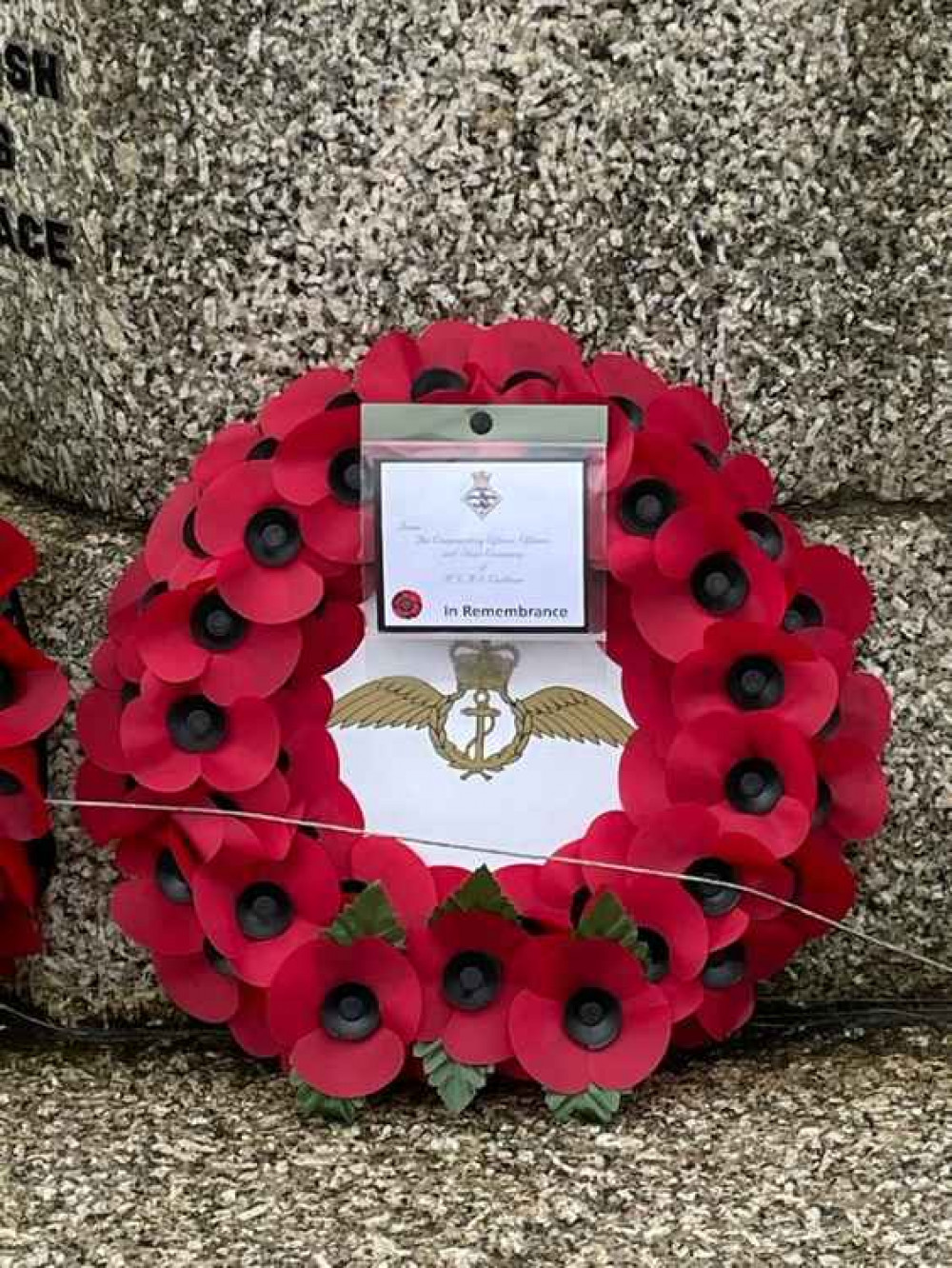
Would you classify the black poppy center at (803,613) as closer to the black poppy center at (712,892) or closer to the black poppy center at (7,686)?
the black poppy center at (712,892)

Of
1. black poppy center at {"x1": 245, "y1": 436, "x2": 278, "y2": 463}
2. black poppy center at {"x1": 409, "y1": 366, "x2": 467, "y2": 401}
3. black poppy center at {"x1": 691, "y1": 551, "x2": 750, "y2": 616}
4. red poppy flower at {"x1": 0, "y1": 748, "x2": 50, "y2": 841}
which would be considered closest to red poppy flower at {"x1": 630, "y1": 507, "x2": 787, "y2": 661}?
black poppy center at {"x1": 691, "y1": 551, "x2": 750, "y2": 616}

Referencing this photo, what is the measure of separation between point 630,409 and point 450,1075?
0.56 m

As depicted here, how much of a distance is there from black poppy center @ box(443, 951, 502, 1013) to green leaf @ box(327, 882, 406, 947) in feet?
0.20

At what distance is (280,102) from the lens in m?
1.72

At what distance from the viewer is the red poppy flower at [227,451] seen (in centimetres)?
175

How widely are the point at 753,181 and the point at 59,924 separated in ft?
2.93

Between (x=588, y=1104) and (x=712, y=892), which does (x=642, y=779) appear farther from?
(x=588, y=1104)

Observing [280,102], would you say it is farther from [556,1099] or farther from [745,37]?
[556,1099]

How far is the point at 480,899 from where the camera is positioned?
163 centimetres

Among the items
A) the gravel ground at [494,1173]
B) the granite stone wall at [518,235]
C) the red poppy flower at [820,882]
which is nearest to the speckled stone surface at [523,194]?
the granite stone wall at [518,235]

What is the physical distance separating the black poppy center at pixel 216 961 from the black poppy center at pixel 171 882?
4 cm

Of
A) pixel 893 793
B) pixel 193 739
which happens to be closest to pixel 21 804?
pixel 193 739

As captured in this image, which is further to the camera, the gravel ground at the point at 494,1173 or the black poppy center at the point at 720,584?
the black poppy center at the point at 720,584

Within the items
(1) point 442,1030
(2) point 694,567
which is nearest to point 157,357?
(2) point 694,567
